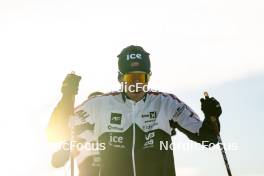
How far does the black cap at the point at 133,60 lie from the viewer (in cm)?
868

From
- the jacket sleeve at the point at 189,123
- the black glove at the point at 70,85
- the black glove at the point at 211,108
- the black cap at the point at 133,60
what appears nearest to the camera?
A: the jacket sleeve at the point at 189,123

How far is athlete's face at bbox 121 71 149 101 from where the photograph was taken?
8.35 meters

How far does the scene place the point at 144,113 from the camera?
8156mm

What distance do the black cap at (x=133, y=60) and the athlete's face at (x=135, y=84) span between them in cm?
10

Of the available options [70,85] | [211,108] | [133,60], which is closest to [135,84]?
[133,60]

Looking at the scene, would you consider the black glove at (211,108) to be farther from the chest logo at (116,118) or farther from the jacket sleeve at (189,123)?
the chest logo at (116,118)

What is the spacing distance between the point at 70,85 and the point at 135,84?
42.5 inches

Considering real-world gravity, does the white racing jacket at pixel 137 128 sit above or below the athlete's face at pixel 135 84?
below

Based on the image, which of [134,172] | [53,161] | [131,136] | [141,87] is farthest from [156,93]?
[53,161]

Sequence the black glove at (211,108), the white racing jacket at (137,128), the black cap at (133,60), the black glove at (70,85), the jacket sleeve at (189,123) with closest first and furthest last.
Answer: the white racing jacket at (137,128), the jacket sleeve at (189,123), the black glove at (211,108), the black glove at (70,85), the black cap at (133,60)

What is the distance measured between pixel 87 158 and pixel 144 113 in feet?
13.9

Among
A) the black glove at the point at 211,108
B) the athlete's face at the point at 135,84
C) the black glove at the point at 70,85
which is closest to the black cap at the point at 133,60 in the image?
the athlete's face at the point at 135,84

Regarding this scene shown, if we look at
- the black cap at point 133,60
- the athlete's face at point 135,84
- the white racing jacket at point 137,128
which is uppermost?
the black cap at point 133,60

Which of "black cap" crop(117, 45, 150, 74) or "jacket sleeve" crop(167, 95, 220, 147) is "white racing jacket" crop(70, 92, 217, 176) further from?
"black cap" crop(117, 45, 150, 74)
